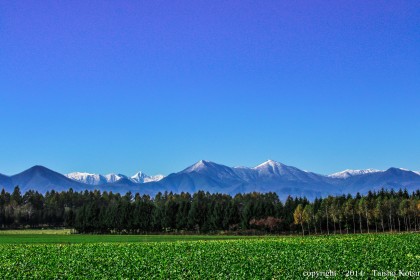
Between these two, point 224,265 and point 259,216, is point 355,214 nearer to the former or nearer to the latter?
point 259,216

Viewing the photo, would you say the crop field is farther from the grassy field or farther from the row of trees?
the row of trees

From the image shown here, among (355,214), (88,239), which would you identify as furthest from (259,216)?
(88,239)

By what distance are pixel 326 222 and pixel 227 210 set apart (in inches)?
1079

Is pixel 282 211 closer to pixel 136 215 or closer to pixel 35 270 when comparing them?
pixel 136 215

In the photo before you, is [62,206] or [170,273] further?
[62,206]

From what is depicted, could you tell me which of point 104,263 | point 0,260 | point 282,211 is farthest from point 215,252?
point 282,211

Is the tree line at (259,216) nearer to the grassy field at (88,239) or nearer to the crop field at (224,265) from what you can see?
the grassy field at (88,239)

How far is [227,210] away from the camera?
5576 inches

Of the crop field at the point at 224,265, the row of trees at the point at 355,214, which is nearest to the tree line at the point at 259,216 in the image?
the row of trees at the point at 355,214

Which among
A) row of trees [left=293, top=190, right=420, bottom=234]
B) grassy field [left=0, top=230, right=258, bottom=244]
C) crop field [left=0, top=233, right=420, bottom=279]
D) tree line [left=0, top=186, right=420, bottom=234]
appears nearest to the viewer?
crop field [left=0, top=233, right=420, bottom=279]

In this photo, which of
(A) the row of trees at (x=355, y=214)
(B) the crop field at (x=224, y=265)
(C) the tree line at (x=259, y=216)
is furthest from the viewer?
(C) the tree line at (x=259, y=216)

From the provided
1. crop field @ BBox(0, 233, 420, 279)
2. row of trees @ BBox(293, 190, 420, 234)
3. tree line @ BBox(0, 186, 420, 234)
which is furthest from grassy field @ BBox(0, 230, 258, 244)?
crop field @ BBox(0, 233, 420, 279)

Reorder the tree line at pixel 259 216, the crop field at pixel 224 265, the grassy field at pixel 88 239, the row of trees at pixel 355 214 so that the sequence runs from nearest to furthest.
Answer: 1. the crop field at pixel 224 265
2. the grassy field at pixel 88 239
3. the row of trees at pixel 355 214
4. the tree line at pixel 259 216

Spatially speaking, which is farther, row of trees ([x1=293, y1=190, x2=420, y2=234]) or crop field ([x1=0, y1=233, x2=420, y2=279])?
row of trees ([x1=293, y1=190, x2=420, y2=234])
